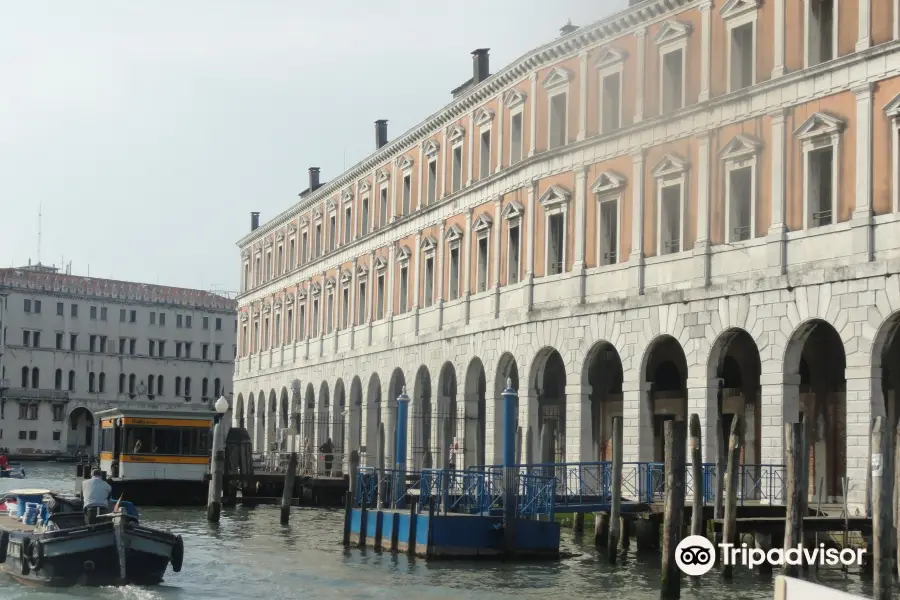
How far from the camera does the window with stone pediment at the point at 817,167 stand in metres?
26.2

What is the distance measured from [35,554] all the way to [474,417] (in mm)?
18916

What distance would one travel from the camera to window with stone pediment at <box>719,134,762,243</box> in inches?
1105

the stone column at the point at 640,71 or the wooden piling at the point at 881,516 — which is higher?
the stone column at the point at 640,71

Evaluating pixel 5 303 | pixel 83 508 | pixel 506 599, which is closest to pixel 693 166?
pixel 506 599

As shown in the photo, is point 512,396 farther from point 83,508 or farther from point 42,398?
point 42,398

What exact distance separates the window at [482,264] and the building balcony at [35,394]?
196ft

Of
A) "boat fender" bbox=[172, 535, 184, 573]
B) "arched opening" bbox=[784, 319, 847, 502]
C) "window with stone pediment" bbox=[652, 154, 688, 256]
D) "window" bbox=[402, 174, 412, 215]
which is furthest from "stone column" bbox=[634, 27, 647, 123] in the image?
"window" bbox=[402, 174, 412, 215]

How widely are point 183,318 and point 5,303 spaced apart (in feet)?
45.5

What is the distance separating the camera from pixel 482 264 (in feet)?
130

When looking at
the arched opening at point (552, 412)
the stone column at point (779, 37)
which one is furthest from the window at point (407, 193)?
the stone column at point (779, 37)

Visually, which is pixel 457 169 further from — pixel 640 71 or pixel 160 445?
pixel 160 445

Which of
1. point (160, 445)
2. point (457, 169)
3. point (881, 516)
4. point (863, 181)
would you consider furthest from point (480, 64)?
point (881, 516)

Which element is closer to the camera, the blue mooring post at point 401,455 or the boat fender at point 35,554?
the boat fender at point 35,554

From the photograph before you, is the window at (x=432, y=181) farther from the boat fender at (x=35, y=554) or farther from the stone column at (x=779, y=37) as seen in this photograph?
the boat fender at (x=35, y=554)
